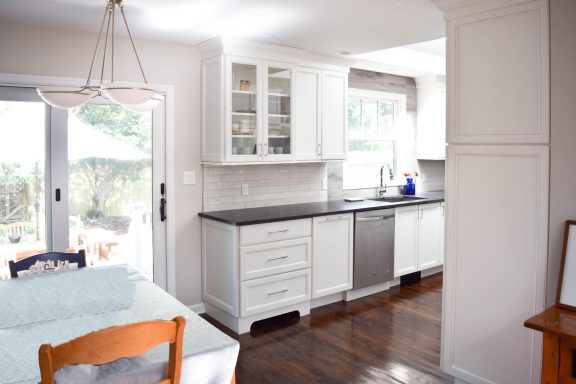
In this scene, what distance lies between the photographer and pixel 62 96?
93.7 inches

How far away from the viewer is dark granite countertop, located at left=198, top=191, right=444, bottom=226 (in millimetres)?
3900

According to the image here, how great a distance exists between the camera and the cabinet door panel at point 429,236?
5211 mm

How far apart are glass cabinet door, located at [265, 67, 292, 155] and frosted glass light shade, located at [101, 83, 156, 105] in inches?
76.8

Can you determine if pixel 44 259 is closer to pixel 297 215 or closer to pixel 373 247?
pixel 297 215

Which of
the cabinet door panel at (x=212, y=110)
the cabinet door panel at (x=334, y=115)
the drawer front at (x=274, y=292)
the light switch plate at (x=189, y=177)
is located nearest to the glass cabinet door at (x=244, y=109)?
the cabinet door panel at (x=212, y=110)

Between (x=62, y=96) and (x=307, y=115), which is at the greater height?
(x=307, y=115)

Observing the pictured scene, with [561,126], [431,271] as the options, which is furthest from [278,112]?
[431,271]

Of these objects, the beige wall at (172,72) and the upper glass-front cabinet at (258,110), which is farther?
the upper glass-front cabinet at (258,110)

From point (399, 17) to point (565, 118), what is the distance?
136 centimetres

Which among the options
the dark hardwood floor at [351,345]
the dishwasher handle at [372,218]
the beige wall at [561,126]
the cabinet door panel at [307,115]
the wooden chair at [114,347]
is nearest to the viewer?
the wooden chair at [114,347]

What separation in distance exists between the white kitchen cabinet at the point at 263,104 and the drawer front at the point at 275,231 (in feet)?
1.92

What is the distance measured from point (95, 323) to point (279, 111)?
8.96ft

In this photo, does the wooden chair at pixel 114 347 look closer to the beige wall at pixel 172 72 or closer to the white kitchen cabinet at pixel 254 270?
the white kitchen cabinet at pixel 254 270

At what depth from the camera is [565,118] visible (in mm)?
2418
